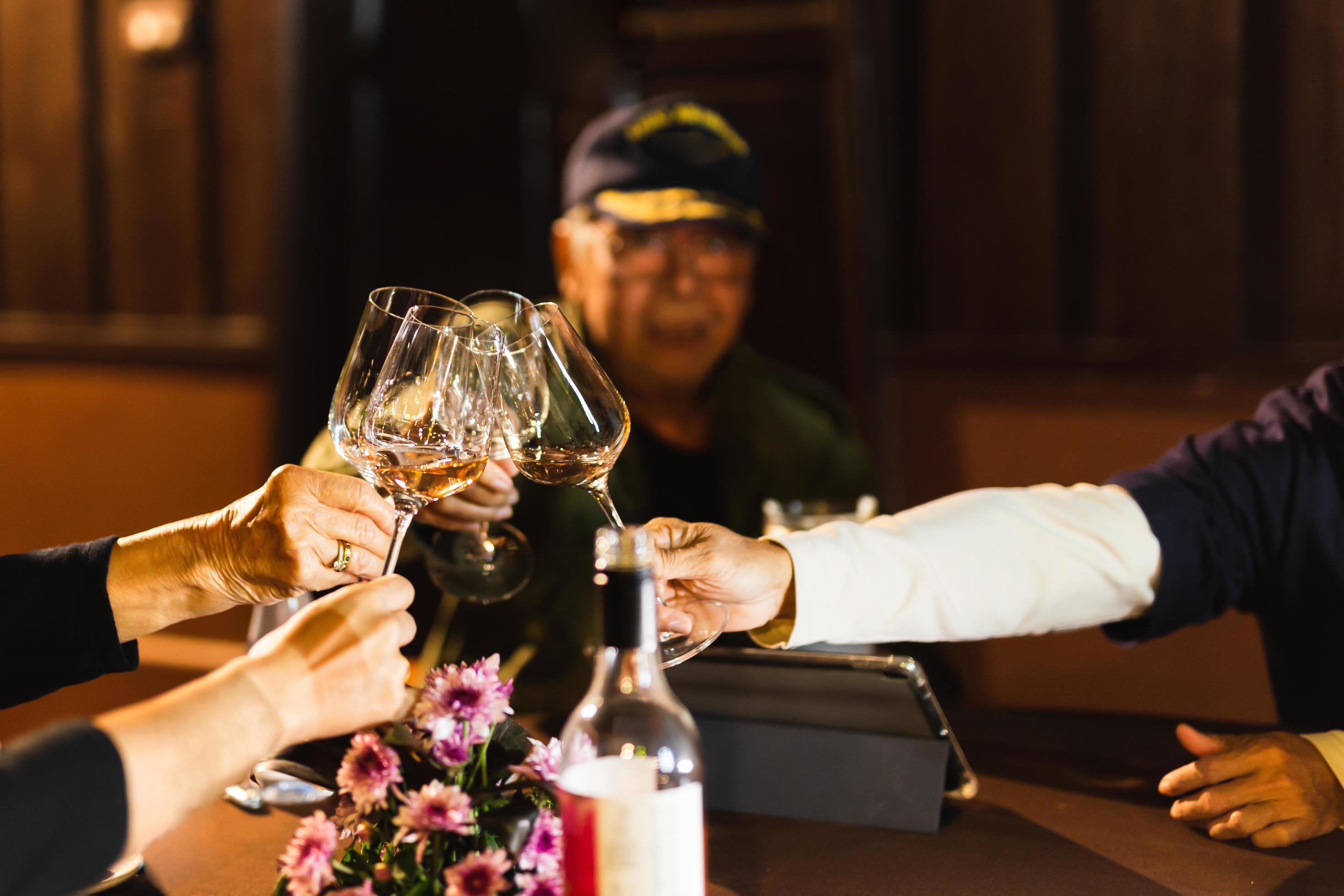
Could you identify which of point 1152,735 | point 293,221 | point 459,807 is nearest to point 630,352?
point 293,221

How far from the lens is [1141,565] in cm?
115

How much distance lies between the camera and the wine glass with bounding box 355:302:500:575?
2.59 feet

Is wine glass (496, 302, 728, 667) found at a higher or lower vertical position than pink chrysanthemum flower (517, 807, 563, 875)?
higher

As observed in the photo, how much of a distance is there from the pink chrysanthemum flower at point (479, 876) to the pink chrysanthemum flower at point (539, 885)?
0.02 metres

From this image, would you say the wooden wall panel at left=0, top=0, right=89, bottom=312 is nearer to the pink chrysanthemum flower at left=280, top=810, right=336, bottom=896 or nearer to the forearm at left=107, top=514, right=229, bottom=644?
the forearm at left=107, top=514, right=229, bottom=644

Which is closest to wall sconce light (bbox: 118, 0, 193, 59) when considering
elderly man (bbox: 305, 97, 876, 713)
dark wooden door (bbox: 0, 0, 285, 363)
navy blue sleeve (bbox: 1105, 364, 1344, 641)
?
dark wooden door (bbox: 0, 0, 285, 363)

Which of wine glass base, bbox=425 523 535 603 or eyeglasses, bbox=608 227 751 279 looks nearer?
wine glass base, bbox=425 523 535 603

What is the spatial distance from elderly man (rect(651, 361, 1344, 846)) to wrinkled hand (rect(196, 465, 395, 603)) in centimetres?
27

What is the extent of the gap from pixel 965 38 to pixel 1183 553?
5.78ft

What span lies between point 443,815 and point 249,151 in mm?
2559

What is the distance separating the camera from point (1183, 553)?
1163mm

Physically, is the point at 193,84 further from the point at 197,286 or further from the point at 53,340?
the point at 53,340

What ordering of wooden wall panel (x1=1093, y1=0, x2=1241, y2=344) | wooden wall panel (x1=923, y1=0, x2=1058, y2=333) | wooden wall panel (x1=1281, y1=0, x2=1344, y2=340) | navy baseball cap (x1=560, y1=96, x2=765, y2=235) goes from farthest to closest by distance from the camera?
1. wooden wall panel (x1=923, y1=0, x2=1058, y2=333)
2. wooden wall panel (x1=1093, y1=0, x2=1241, y2=344)
3. wooden wall panel (x1=1281, y1=0, x2=1344, y2=340)
4. navy baseball cap (x1=560, y1=96, x2=765, y2=235)

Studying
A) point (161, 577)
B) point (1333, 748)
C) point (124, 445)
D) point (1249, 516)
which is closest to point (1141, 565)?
point (1249, 516)
